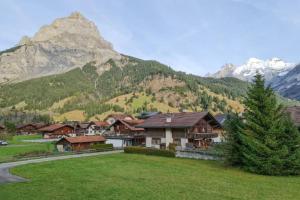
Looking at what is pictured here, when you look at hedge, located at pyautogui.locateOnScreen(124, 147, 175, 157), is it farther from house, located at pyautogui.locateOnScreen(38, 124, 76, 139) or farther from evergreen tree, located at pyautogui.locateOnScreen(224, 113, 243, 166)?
house, located at pyautogui.locateOnScreen(38, 124, 76, 139)

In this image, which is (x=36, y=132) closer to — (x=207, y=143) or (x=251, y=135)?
(x=207, y=143)

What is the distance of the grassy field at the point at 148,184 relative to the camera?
25703 millimetres

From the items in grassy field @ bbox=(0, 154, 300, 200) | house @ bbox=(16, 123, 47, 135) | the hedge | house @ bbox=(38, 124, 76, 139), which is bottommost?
grassy field @ bbox=(0, 154, 300, 200)

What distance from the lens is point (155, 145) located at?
72.1 m

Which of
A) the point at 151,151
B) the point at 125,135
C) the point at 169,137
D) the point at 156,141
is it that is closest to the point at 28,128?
the point at 125,135

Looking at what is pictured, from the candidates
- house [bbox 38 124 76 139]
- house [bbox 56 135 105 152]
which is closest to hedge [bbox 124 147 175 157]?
house [bbox 56 135 105 152]

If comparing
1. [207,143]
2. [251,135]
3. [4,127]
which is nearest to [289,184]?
[251,135]

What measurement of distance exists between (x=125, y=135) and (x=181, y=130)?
26.1 meters

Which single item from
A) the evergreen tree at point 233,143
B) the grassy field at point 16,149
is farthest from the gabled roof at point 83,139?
the evergreen tree at point 233,143

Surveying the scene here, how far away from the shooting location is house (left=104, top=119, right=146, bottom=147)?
8644cm

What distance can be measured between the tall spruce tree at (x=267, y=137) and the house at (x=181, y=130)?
25.2 metres

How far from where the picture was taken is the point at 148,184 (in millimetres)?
30125

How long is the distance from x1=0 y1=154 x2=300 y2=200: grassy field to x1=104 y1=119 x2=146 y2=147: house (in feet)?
145

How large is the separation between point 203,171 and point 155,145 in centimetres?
3399
